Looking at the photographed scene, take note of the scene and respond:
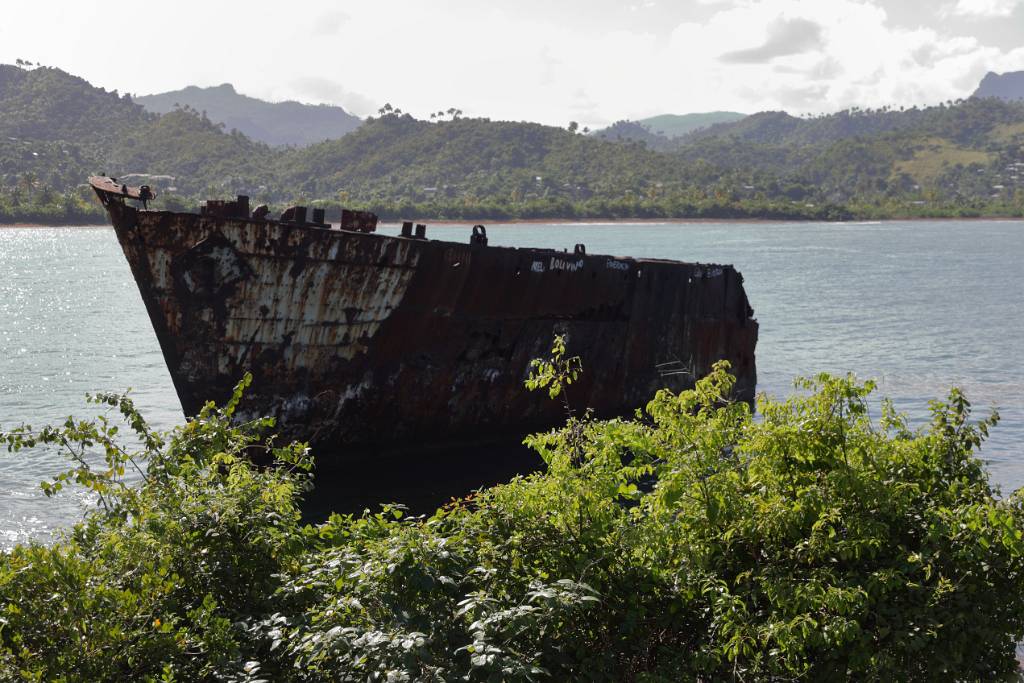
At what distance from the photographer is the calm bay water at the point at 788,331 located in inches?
766

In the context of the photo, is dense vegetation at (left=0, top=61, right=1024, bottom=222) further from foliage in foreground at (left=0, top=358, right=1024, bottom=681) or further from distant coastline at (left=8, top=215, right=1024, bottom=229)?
foliage in foreground at (left=0, top=358, right=1024, bottom=681)

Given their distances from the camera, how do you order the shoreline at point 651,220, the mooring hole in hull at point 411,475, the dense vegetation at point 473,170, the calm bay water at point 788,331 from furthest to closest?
the dense vegetation at point 473,170, the shoreline at point 651,220, the calm bay water at point 788,331, the mooring hole in hull at point 411,475

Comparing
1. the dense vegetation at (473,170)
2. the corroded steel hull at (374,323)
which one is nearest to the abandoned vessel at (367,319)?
the corroded steel hull at (374,323)

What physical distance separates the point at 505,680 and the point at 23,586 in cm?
274

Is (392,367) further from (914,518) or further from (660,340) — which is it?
(914,518)

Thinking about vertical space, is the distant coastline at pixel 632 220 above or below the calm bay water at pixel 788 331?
above

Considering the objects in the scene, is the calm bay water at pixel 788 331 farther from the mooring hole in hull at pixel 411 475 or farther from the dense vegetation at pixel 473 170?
the dense vegetation at pixel 473 170

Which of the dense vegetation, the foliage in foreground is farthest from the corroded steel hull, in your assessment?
the dense vegetation

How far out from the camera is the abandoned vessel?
1294 cm

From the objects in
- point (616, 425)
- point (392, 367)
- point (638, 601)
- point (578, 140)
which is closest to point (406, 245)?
point (392, 367)

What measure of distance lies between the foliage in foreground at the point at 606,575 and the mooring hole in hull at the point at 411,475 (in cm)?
639

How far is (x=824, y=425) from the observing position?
592 cm

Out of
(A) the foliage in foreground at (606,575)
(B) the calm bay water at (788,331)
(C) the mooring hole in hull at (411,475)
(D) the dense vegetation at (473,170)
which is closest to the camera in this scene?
(A) the foliage in foreground at (606,575)

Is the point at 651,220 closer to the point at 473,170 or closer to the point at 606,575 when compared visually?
the point at 473,170
